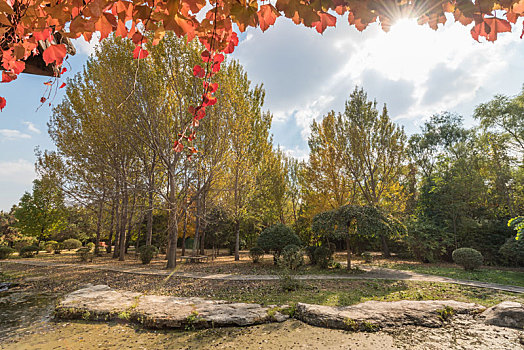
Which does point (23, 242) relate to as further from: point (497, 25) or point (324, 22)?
point (497, 25)

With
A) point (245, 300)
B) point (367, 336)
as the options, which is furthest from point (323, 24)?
point (245, 300)

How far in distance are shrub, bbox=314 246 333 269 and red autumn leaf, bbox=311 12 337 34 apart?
10124 millimetres

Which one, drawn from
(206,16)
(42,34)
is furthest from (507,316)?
(42,34)

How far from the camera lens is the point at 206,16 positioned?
1.32 m

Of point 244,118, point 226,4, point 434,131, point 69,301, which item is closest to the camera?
point 226,4

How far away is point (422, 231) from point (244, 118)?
37.9ft

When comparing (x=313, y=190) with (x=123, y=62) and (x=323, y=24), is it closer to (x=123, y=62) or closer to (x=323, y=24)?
(x=123, y=62)

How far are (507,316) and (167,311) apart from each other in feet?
20.7

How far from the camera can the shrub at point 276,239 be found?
1078cm

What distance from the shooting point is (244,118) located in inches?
442

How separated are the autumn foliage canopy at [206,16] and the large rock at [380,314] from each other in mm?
4427

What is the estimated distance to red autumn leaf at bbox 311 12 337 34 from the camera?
120cm

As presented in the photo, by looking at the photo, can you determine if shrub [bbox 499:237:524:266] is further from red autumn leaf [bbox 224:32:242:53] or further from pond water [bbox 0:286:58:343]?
pond water [bbox 0:286:58:343]

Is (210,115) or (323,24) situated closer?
(323,24)
